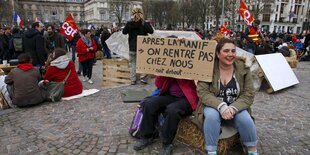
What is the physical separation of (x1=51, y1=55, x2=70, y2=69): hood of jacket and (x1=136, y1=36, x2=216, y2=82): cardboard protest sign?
9.25 ft

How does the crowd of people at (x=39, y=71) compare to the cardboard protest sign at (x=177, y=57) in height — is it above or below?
below

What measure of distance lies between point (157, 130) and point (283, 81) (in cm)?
448

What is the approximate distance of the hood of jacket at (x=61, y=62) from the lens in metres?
5.89

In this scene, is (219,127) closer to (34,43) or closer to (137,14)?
(137,14)

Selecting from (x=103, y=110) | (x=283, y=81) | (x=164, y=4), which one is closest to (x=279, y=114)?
(x=283, y=81)

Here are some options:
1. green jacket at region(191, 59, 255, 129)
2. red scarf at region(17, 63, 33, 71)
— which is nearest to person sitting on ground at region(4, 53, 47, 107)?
red scarf at region(17, 63, 33, 71)

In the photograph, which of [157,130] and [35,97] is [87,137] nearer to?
[157,130]

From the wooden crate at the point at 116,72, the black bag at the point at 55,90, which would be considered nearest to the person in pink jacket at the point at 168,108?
the black bag at the point at 55,90

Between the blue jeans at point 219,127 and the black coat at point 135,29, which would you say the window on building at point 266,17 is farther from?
the blue jeans at point 219,127

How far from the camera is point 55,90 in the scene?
5.88 meters

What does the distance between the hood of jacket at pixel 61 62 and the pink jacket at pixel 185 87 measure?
9.89 ft

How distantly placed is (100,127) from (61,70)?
222 cm

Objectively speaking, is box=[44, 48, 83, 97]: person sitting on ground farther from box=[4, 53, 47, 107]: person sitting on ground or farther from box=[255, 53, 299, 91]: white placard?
box=[255, 53, 299, 91]: white placard

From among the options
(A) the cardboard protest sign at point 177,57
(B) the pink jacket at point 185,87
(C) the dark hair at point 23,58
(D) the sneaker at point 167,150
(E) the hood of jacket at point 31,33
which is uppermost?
(E) the hood of jacket at point 31,33
